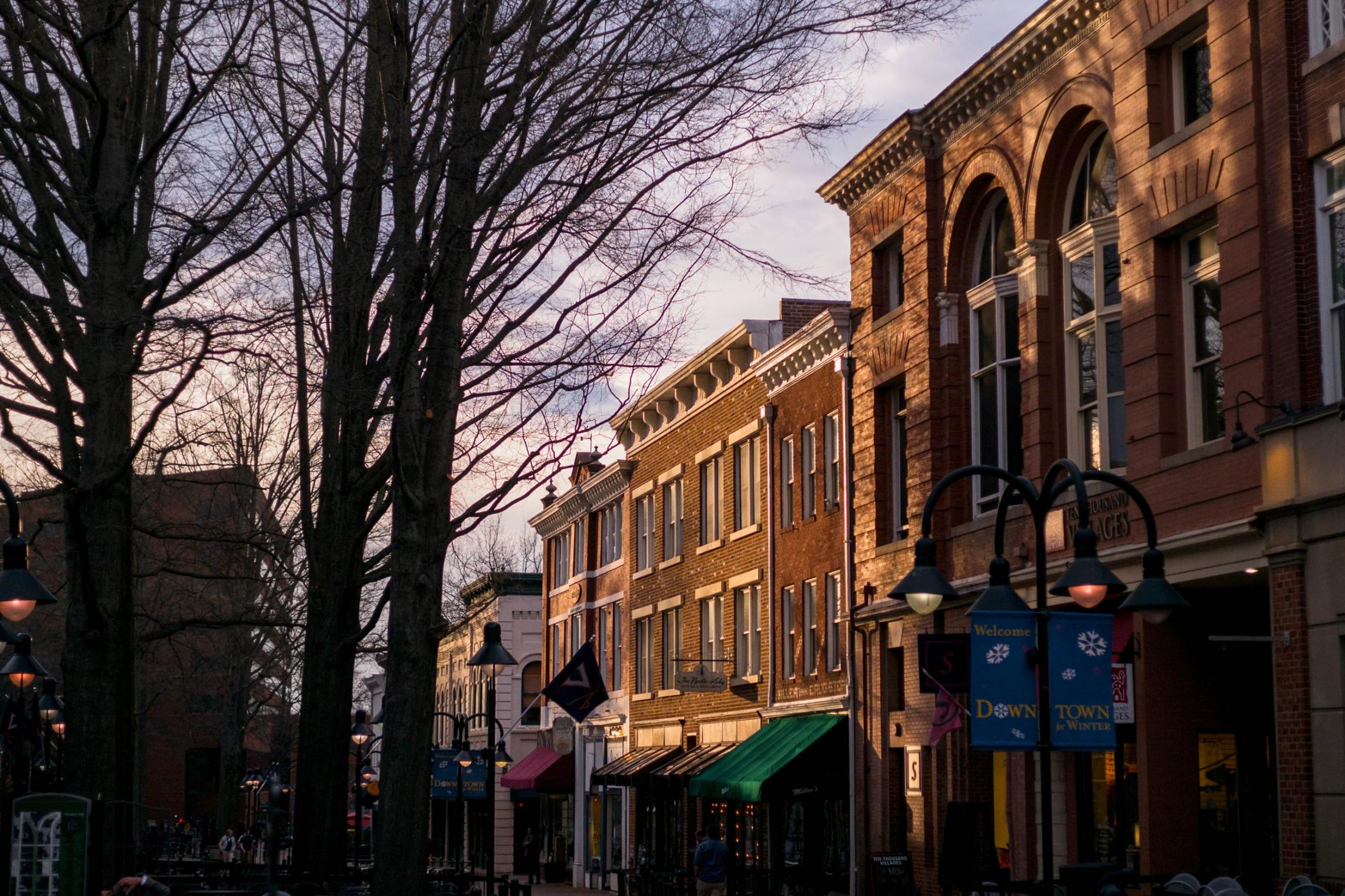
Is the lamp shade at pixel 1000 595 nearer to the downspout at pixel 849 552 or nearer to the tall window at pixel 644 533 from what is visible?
the downspout at pixel 849 552

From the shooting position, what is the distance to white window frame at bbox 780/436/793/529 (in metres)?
35.3

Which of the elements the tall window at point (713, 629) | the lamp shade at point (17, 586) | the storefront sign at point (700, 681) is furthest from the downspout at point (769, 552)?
the lamp shade at point (17, 586)

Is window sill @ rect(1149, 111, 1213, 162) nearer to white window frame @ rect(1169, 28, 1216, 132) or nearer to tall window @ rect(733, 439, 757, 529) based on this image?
white window frame @ rect(1169, 28, 1216, 132)

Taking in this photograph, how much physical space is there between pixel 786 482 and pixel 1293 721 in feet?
59.8

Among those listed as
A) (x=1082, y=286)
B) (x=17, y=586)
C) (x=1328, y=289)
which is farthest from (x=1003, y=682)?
(x=1082, y=286)

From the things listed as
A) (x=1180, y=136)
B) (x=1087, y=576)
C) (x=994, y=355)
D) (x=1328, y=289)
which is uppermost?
(x=1180, y=136)

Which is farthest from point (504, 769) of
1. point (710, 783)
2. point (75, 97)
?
point (75, 97)

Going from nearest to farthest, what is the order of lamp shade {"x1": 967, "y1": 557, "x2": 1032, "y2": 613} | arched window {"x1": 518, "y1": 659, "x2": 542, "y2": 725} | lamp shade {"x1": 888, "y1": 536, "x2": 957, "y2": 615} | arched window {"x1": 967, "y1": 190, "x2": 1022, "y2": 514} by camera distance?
lamp shade {"x1": 888, "y1": 536, "x2": 957, "y2": 615} < lamp shade {"x1": 967, "y1": 557, "x2": 1032, "y2": 613} < arched window {"x1": 967, "y1": 190, "x2": 1022, "y2": 514} < arched window {"x1": 518, "y1": 659, "x2": 542, "y2": 725}

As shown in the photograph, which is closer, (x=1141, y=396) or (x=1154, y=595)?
(x=1154, y=595)

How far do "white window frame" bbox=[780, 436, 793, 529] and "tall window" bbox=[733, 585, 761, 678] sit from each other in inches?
96.6

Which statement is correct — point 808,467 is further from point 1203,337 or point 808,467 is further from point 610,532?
point 610,532

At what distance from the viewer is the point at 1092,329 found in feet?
78.0

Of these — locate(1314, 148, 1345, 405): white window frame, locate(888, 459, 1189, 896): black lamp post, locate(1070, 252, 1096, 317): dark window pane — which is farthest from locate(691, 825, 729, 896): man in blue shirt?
locate(888, 459, 1189, 896): black lamp post

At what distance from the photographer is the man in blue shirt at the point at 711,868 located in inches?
1180
